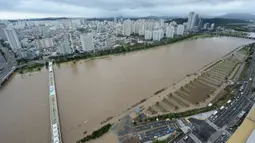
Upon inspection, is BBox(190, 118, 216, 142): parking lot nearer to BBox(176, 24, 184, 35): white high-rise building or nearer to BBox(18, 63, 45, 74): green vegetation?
BBox(18, 63, 45, 74): green vegetation

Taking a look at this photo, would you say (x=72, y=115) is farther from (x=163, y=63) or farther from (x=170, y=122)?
(x=163, y=63)

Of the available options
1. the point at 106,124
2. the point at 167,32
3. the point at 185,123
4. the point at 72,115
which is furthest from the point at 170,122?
→ the point at 167,32

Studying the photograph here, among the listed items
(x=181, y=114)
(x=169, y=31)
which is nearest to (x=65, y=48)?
(x=181, y=114)

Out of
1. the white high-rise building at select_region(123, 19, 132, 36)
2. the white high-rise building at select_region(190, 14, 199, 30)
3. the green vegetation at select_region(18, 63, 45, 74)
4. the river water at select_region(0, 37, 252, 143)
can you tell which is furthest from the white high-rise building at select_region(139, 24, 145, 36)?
the green vegetation at select_region(18, 63, 45, 74)

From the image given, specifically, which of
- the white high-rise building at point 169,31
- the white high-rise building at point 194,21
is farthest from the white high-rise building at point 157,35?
the white high-rise building at point 194,21

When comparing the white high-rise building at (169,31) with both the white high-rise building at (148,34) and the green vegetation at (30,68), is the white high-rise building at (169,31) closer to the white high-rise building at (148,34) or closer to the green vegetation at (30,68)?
the white high-rise building at (148,34)

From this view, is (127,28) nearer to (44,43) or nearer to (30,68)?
(44,43)
